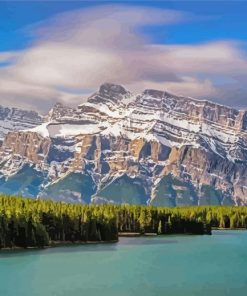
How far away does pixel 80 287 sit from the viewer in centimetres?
13512

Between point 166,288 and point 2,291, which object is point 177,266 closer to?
point 166,288

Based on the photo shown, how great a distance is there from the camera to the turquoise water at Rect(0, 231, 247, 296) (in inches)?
5162

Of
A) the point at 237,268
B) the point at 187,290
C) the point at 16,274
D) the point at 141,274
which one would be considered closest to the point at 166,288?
the point at 187,290

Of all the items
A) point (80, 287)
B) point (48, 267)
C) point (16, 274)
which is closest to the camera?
point (80, 287)

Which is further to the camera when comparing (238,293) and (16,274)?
(16,274)

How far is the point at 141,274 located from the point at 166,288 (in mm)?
23134

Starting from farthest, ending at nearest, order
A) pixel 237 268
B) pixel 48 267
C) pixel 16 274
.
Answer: pixel 237 268 → pixel 48 267 → pixel 16 274

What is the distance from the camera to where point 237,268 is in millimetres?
→ 175250

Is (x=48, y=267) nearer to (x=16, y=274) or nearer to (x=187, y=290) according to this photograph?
(x=16, y=274)

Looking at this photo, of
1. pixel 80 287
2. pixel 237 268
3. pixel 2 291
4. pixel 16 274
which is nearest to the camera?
pixel 2 291

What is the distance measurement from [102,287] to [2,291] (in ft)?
62.0

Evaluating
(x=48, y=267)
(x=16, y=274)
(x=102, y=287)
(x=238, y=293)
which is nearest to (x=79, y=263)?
(x=48, y=267)

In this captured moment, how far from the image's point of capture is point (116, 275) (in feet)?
509

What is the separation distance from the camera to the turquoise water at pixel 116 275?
131125mm
